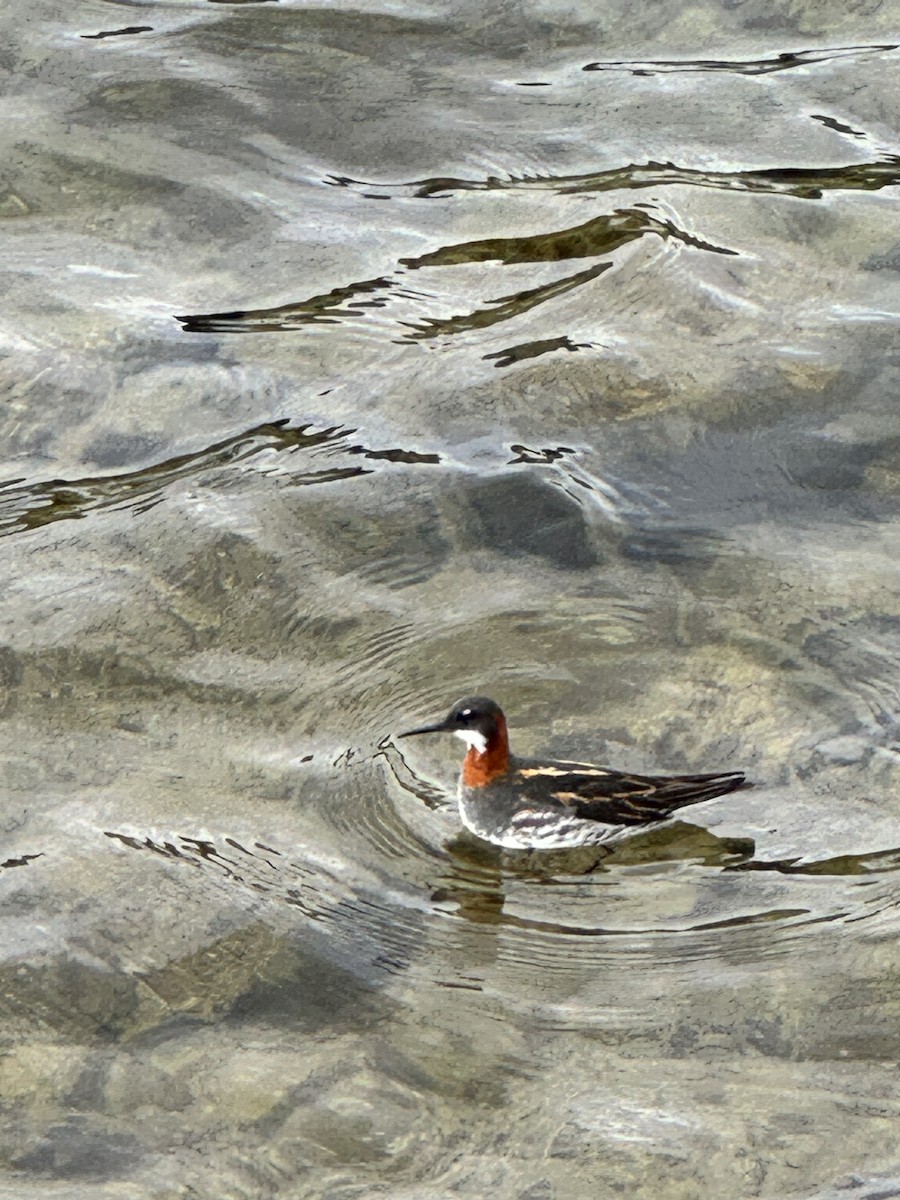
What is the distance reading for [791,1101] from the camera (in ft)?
21.9

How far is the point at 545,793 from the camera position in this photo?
317 inches

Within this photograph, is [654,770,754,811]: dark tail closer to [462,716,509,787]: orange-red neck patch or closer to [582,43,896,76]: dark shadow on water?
[462,716,509,787]: orange-red neck patch

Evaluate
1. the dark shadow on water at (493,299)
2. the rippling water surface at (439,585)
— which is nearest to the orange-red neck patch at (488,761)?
the rippling water surface at (439,585)

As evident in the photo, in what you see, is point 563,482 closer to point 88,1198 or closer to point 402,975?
point 402,975

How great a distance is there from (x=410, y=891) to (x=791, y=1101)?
182cm

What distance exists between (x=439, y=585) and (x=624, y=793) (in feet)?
6.00

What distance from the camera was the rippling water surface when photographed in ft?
22.3

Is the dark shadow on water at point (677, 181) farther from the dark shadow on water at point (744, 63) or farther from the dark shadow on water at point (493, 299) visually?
the dark shadow on water at point (744, 63)

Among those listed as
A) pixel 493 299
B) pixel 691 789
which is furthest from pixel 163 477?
pixel 691 789

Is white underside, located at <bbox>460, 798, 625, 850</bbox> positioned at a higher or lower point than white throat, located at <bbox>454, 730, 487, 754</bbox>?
lower

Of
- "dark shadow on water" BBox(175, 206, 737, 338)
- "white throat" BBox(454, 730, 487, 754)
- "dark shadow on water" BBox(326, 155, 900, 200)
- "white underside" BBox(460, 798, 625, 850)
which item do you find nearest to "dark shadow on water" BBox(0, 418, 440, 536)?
"dark shadow on water" BBox(175, 206, 737, 338)

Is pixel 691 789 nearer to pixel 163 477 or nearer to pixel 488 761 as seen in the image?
pixel 488 761

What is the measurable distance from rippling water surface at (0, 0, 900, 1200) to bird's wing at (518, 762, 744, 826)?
201mm

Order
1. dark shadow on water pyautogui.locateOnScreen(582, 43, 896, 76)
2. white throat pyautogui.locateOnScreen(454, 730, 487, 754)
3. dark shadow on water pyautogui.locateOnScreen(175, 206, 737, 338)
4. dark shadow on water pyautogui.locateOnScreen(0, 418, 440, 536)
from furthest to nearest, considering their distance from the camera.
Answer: dark shadow on water pyautogui.locateOnScreen(582, 43, 896, 76) → dark shadow on water pyautogui.locateOnScreen(175, 206, 737, 338) → dark shadow on water pyautogui.locateOnScreen(0, 418, 440, 536) → white throat pyautogui.locateOnScreen(454, 730, 487, 754)
